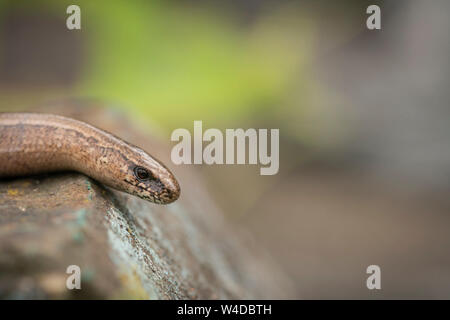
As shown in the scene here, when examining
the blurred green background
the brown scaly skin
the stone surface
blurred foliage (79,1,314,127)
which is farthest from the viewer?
blurred foliage (79,1,314,127)

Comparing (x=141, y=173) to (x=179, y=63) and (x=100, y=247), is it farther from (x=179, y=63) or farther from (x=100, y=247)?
(x=179, y=63)

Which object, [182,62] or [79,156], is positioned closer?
[79,156]

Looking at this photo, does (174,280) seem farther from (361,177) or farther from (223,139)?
(361,177)

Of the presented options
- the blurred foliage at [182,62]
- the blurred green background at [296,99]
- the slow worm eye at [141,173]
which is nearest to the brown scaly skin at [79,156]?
the slow worm eye at [141,173]

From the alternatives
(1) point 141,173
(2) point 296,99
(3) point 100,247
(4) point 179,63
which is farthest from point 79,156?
(2) point 296,99

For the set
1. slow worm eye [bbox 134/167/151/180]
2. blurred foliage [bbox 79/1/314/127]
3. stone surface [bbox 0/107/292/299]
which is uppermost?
blurred foliage [bbox 79/1/314/127]

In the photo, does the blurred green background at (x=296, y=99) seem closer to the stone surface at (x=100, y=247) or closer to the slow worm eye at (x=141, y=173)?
the stone surface at (x=100, y=247)

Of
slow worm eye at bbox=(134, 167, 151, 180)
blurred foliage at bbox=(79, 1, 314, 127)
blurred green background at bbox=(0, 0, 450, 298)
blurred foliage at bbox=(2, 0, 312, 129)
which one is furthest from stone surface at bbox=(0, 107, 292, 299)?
blurred foliage at bbox=(79, 1, 314, 127)

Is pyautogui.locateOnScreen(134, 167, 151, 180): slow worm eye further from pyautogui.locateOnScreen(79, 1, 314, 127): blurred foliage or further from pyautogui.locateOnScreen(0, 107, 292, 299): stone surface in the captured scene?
pyautogui.locateOnScreen(79, 1, 314, 127): blurred foliage
